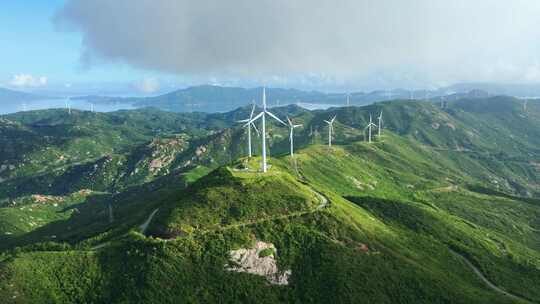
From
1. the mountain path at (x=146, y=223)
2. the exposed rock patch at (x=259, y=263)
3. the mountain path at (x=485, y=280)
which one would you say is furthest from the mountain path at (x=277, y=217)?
the mountain path at (x=485, y=280)

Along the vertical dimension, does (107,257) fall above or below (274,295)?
above

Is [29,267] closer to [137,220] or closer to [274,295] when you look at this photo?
[137,220]

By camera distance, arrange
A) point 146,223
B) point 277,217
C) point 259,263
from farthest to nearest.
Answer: point 146,223
point 277,217
point 259,263

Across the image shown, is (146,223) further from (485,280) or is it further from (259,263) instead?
(485,280)

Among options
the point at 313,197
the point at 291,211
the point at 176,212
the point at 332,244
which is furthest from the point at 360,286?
the point at 176,212

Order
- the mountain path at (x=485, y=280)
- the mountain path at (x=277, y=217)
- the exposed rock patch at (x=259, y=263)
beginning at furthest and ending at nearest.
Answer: the mountain path at (x=485, y=280) < the mountain path at (x=277, y=217) < the exposed rock patch at (x=259, y=263)

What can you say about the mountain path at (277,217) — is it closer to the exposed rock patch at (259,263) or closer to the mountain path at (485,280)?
the exposed rock patch at (259,263)

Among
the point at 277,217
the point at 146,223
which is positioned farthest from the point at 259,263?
the point at 146,223

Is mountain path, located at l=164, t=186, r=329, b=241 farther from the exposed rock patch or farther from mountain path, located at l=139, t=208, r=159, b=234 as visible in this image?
mountain path, located at l=139, t=208, r=159, b=234
